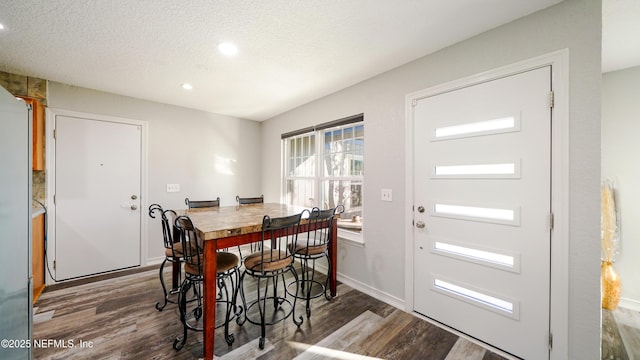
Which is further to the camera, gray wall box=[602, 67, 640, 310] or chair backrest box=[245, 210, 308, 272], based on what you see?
gray wall box=[602, 67, 640, 310]

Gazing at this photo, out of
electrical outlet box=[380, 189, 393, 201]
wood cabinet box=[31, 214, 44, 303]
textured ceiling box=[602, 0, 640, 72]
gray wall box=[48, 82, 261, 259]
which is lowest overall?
wood cabinet box=[31, 214, 44, 303]

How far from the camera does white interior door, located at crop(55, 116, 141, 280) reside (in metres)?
2.95

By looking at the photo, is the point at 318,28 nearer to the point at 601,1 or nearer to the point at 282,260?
the point at 601,1

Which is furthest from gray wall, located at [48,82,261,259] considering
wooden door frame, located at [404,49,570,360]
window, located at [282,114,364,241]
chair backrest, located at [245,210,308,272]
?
wooden door frame, located at [404,49,570,360]

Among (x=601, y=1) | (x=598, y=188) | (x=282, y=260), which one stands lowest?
(x=282, y=260)

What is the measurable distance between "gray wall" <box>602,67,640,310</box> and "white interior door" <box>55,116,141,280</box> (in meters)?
5.73

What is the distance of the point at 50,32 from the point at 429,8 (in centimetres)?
294

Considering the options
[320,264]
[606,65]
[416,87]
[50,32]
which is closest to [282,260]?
[320,264]

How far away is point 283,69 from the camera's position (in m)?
2.53

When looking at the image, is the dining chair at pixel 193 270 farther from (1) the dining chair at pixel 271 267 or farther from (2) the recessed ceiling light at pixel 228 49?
(2) the recessed ceiling light at pixel 228 49

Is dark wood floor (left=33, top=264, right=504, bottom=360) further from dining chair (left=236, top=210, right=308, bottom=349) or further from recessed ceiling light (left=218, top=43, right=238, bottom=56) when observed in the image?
recessed ceiling light (left=218, top=43, right=238, bottom=56)

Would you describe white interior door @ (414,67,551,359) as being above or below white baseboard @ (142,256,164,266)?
above

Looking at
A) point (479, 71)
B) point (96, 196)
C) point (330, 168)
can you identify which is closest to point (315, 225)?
point (330, 168)

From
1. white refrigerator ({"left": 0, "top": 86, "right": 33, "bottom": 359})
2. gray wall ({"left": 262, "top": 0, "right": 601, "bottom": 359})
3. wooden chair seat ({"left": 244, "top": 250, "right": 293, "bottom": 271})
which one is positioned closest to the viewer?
white refrigerator ({"left": 0, "top": 86, "right": 33, "bottom": 359})
